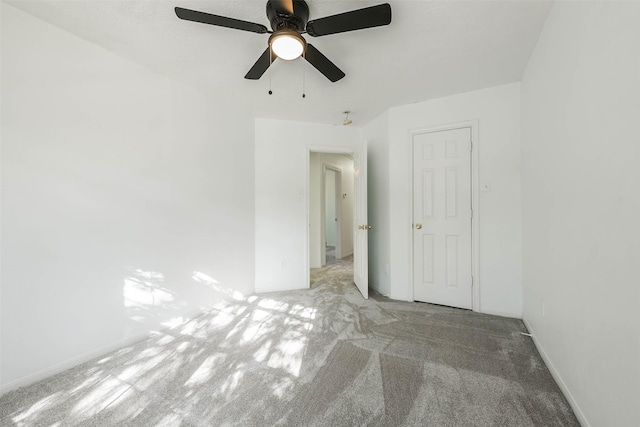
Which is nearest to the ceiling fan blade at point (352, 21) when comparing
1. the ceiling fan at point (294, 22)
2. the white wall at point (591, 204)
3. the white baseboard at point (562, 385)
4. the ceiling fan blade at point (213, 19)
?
the ceiling fan at point (294, 22)

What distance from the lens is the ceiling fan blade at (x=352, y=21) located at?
126 cm

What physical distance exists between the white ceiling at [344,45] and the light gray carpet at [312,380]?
2.36 metres

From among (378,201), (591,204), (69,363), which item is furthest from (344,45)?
(69,363)

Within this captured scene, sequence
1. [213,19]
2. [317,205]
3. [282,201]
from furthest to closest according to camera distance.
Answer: [317,205] → [282,201] → [213,19]

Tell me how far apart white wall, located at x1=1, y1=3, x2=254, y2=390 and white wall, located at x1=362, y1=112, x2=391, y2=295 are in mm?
2108

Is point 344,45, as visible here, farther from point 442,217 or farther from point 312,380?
point 312,380

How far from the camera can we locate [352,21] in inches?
52.4

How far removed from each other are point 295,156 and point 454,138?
79.0 inches

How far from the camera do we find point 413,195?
2.96 meters

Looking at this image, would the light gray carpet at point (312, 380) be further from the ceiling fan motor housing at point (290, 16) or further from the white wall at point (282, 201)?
the ceiling fan motor housing at point (290, 16)

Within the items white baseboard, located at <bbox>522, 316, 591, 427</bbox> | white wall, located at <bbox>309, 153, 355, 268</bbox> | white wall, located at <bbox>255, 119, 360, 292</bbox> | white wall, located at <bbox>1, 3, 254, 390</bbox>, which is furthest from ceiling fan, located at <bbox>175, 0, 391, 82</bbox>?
white wall, located at <bbox>309, 153, 355, 268</bbox>

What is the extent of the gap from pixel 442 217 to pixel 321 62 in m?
2.10

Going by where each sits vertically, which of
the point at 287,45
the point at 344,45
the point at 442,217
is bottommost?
the point at 442,217

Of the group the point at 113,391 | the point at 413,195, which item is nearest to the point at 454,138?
the point at 413,195
